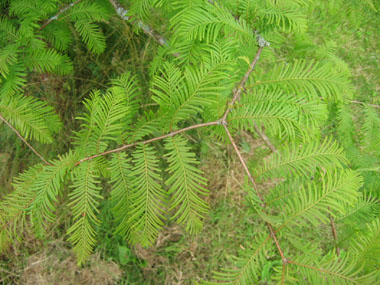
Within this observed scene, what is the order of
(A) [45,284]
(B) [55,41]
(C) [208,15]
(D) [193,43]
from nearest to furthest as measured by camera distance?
(C) [208,15] < (D) [193,43] < (B) [55,41] < (A) [45,284]

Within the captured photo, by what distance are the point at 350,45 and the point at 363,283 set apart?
8.98 ft

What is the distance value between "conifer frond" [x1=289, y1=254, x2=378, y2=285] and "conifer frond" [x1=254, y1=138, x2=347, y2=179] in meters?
0.25

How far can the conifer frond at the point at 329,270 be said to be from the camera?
702 millimetres

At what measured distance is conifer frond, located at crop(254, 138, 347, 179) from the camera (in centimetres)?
84

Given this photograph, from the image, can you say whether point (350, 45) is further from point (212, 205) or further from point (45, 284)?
point (45, 284)

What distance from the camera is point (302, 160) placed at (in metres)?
0.85

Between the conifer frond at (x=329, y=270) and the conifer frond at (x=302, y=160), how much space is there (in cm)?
25

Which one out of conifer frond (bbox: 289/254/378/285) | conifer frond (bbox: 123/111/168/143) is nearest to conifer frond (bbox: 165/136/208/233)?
conifer frond (bbox: 123/111/168/143)

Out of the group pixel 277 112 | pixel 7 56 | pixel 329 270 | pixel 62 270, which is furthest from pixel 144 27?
pixel 62 270

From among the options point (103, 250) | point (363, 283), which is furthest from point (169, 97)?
point (103, 250)

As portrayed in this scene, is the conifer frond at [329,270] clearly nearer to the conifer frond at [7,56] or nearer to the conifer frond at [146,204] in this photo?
the conifer frond at [146,204]

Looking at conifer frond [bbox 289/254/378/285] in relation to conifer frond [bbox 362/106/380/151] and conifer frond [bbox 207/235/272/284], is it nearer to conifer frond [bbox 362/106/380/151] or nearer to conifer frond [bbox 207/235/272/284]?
conifer frond [bbox 207/235/272/284]

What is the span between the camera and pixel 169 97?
0.77 m

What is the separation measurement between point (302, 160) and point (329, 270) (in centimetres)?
33
